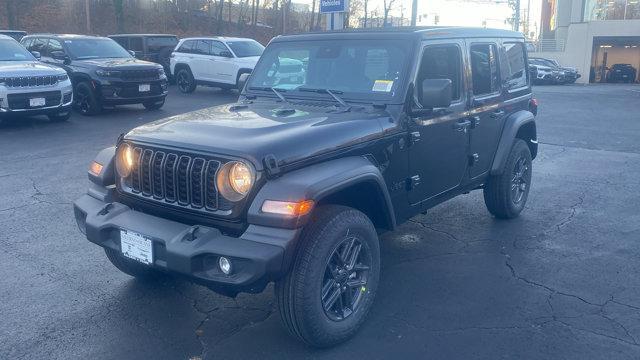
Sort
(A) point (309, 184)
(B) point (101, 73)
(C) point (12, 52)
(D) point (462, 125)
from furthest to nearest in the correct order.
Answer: (B) point (101, 73) → (C) point (12, 52) → (D) point (462, 125) → (A) point (309, 184)

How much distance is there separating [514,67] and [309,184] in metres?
3.73

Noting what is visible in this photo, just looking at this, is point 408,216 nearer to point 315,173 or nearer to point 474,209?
point 315,173

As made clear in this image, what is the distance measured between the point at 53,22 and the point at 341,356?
3737 cm

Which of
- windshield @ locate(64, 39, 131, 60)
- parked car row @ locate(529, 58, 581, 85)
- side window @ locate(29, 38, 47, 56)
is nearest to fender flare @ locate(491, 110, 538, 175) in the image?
windshield @ locate(64, 39, 131, 60)

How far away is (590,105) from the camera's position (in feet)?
66.1

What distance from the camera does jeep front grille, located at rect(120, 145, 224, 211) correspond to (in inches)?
142

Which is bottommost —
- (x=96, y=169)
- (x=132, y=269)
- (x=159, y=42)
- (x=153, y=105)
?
(x=132, y=269)

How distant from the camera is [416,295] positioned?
4.66 meters

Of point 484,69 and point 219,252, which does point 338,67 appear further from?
point 219,252

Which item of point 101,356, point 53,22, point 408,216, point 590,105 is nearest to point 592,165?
point 408,216

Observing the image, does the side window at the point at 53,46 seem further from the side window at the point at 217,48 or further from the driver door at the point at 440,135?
the driver door at the point at 440,135

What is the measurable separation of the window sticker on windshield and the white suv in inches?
558

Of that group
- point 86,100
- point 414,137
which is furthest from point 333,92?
point 86,100

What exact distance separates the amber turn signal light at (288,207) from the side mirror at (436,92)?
1454mm
